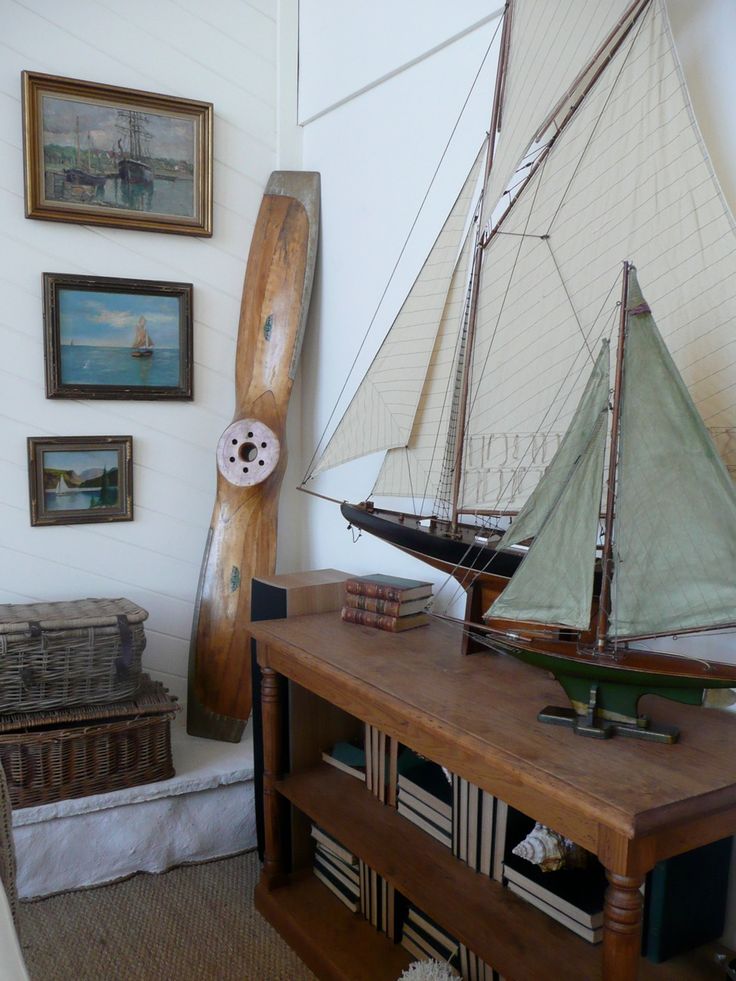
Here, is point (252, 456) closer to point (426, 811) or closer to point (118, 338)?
point (118, 338)

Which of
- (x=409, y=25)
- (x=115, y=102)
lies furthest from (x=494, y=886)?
(x=115, y=102)

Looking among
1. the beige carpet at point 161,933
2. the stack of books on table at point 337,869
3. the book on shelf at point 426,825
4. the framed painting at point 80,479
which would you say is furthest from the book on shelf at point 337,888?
the framed painting at point 80,479

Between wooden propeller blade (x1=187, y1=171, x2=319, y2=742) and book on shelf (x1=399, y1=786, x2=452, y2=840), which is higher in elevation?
wooden propeller blade (x1=187, y1=171, x2=319, y2=742)

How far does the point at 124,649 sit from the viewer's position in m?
2.26

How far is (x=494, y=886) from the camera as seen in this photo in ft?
5.22

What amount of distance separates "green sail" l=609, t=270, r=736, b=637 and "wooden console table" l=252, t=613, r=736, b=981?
0.22 meters

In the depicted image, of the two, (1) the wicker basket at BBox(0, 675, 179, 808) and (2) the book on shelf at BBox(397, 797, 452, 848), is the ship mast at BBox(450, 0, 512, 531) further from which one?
(1) the wicker basket at BBox(0, 675, 179, 808)

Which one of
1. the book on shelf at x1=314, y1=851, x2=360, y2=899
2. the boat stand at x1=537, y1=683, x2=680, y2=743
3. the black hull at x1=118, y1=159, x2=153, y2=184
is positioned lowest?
the book on shelf at x1=314, y1=851, x2=360, y2=899

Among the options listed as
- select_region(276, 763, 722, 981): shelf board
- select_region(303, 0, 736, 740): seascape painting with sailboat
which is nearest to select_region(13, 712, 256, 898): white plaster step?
select_region(276, 763, 722, 981): shelf board

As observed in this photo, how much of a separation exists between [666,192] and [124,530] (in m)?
1.93

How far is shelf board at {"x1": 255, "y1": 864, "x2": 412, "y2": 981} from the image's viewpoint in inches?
70.4

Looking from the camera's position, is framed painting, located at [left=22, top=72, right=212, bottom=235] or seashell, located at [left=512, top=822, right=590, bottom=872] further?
framed painting, located at [left=22, top=72, right=212, bottom=235]

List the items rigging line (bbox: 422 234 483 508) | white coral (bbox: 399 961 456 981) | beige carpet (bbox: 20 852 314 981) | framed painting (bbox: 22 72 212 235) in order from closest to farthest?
white coral (bbox: 399 961 456 981)
rigging line (bbox: 422 234 483 508)
beige carpet (bbox: 20 852 314 981)
framed painting (bbox: 22 72 212 235)

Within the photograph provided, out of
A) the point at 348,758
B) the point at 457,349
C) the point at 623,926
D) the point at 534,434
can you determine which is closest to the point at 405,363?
the point at 457,349
